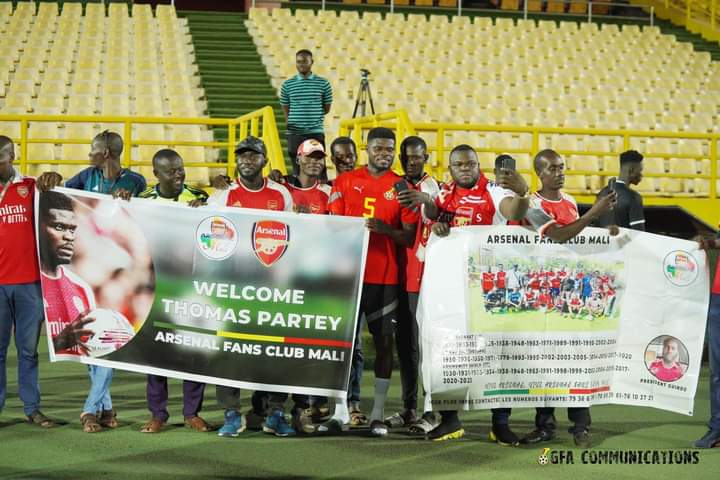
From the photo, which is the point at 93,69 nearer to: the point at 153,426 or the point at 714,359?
the point at 153,426

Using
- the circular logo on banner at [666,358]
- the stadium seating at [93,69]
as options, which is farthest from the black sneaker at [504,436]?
the stadium seating at [93,69]

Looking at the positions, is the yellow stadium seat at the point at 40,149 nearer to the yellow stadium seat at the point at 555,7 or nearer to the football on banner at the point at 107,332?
the football on banner at the point at 107,332

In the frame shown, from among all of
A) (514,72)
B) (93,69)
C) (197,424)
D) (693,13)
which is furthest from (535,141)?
(693,13)

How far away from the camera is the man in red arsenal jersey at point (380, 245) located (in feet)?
23.1

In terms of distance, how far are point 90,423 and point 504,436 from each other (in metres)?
2.54

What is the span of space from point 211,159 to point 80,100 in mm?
2425

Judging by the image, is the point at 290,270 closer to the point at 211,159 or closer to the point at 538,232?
the point at 538,232

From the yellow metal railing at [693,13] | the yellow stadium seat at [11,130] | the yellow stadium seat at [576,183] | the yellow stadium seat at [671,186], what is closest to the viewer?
the yellow stadium seat at [11,130]

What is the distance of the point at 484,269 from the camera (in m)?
6.88

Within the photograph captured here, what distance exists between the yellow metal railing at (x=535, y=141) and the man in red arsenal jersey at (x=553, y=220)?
4943 mm

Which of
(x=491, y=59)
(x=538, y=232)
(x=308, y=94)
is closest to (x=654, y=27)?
(x=491, y=59)

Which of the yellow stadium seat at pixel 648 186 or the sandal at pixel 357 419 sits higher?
the yellow stadium seat at pixel 648 186

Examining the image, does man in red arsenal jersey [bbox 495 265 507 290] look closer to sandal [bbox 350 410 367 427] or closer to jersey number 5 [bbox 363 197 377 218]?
jersey number 5 [bbox 363 197 377 218]

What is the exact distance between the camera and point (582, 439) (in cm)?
685
